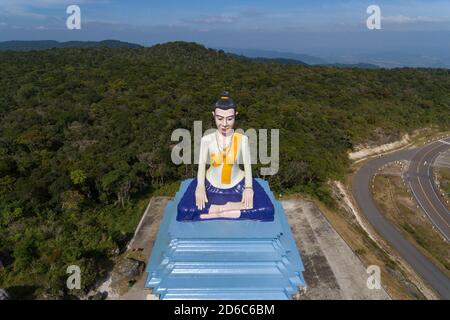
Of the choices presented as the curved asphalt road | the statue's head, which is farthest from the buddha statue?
the curved asphalt road

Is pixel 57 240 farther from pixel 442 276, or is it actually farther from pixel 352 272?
pixel 442 276

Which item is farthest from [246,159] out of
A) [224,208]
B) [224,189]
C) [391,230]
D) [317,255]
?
[391,230]

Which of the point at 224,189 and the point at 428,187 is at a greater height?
the point at 224,189

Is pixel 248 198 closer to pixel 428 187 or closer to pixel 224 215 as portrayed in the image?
A: pixel 224 215

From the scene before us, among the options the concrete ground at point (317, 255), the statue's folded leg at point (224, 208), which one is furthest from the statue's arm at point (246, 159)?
the concrete ground at point (317, 255)

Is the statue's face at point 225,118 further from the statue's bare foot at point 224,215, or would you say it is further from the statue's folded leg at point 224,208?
the statue's bare foot at point 224,215

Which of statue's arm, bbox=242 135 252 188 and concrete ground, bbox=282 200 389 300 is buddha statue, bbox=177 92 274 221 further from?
concrete ground, bbox=282 200 389 300
